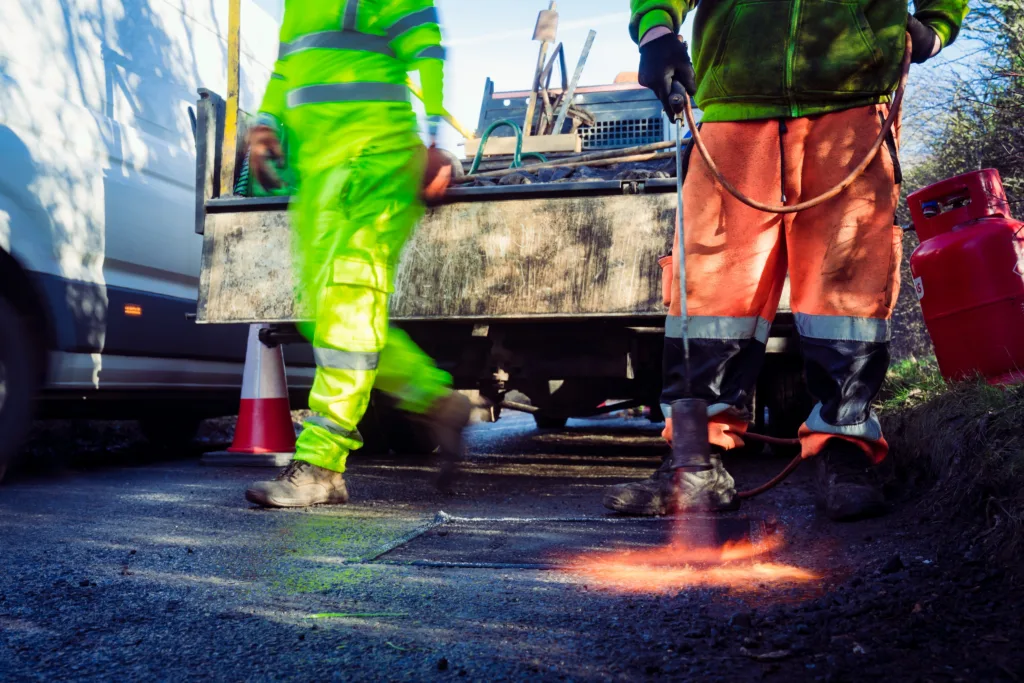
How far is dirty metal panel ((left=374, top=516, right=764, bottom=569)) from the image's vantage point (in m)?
2.53

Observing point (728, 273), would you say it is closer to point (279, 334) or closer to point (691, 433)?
point (691, 433)

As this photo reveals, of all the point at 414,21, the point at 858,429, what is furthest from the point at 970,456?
the point at 414,21

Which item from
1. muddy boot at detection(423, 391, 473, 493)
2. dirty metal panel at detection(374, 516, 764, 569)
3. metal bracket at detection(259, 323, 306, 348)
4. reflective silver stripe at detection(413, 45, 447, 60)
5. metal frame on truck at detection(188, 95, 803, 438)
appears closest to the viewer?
dirty metal panel at detection(374, 516, 764, 569)

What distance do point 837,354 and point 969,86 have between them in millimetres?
4338

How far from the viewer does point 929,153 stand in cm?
956

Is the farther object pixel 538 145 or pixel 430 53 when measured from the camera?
pixel 538 145

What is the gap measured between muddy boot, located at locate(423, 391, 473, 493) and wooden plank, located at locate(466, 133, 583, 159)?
3.18 meters

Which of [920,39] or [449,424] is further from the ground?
[920,39]

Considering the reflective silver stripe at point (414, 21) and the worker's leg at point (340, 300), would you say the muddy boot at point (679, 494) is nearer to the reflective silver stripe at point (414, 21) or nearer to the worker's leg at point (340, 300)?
Answer: the worker's leg at point (340, 300)

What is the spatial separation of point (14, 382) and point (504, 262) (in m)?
2.05

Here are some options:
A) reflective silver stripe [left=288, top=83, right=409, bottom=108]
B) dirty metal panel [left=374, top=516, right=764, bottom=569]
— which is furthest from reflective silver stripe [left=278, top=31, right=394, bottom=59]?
dirty metal panel [left=374, top=516, right=764, bottom=569]

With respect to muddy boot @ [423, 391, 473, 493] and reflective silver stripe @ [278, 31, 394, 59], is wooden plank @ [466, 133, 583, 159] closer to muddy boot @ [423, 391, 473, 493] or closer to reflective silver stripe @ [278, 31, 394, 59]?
reflective silver stripe @ [278, 31, 394, 59]

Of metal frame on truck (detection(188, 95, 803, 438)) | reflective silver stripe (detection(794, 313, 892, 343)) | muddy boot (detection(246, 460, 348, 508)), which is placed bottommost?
muddy boot (detection(246, 460, 348, 508))

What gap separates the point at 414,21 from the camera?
11.9 feet
